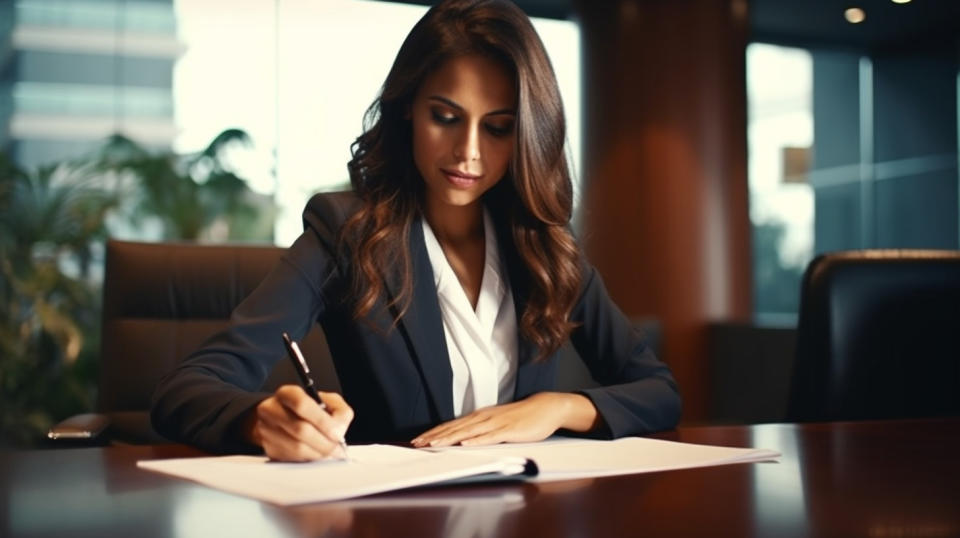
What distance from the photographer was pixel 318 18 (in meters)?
5.86

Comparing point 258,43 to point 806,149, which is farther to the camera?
point 806,149

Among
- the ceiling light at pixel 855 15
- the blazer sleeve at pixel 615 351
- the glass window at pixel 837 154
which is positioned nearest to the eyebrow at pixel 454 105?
the blazer sleeve at pixel 615 351

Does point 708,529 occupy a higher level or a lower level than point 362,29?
lower

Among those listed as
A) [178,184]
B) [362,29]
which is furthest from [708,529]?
[362,29]

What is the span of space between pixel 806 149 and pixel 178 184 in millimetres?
4829

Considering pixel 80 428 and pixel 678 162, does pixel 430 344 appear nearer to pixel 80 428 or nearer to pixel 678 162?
pixel 80 428

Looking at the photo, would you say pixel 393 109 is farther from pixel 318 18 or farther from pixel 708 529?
pixel 318 18

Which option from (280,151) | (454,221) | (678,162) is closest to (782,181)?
(678,162)

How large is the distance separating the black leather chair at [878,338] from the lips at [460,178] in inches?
24.6

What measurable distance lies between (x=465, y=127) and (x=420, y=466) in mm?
836

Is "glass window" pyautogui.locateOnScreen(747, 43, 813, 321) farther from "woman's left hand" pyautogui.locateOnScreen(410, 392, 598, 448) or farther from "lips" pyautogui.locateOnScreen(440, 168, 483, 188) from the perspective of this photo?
"woman's left hand" pyautogui.locateOnScreen(410, 392, 598, 448)

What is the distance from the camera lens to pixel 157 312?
2338 mm

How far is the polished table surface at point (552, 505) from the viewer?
771mm

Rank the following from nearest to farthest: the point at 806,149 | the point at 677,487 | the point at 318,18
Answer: the point at 677,487 → the point at 318,18 → the point at 806,149
